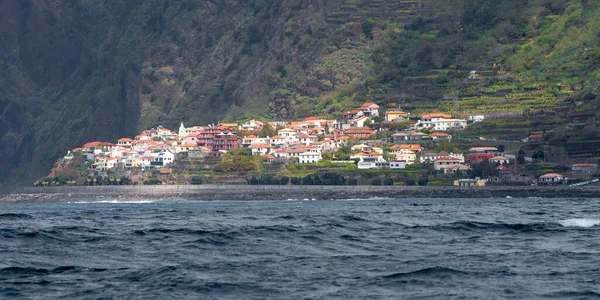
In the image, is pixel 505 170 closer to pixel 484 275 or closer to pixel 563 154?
pixel 563 154

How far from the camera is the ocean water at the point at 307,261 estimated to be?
1463 inches

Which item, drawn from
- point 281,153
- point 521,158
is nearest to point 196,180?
point 281,153

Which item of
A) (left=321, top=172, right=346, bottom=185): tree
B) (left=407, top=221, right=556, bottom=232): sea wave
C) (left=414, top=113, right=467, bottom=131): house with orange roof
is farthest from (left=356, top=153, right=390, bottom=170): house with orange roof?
(left=407, top=221, right=556, bottom=232): sea wave

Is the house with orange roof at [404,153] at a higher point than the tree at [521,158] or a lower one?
higher

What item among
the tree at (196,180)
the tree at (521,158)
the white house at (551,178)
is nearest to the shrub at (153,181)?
the tree at (196,180)

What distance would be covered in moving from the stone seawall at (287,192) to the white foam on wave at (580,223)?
7630 cm

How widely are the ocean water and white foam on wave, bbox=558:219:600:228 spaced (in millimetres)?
89

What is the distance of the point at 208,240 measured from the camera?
5100 centimetres

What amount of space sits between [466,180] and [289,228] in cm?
10052

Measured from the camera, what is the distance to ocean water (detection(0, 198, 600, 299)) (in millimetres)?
37156

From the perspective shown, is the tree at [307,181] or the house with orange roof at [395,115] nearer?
the tree at [307,181]

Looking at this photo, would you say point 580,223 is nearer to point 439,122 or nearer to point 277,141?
point 439,122

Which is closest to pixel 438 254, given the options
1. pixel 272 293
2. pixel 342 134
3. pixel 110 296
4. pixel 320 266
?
pixel 320 266

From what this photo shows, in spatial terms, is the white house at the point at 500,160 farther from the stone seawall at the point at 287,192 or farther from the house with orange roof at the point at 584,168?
the stone seawall at the point at 287,192
